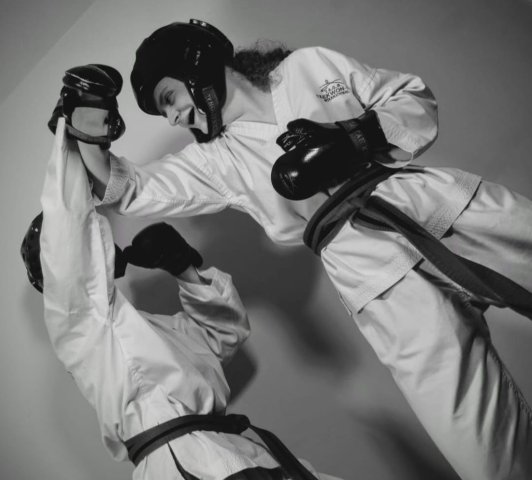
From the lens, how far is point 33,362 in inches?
67.5

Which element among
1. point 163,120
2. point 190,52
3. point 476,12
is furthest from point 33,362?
point 476,12

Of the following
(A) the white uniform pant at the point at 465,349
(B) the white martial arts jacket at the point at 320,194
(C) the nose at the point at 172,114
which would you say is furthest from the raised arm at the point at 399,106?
(C) the nose at the point at 172,114

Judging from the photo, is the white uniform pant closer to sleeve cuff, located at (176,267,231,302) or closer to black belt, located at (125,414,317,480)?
black belt, located at (125,414,317,480)

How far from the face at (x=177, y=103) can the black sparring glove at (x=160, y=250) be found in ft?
1.12

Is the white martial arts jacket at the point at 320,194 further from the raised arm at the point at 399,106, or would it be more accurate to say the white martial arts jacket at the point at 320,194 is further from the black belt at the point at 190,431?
the black belt at the point at 190,431

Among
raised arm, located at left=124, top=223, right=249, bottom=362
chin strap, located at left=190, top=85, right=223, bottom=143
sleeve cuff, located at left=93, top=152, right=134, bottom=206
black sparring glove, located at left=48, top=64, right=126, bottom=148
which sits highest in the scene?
black sparring glove, located at left=48, top=64, right=126, bottom=148

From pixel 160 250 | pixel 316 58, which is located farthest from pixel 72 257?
pixel 316 58

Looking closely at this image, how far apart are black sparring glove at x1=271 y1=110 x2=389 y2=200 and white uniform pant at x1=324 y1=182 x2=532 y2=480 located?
1.02 feet

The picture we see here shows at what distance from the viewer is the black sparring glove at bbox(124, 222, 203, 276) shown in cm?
139

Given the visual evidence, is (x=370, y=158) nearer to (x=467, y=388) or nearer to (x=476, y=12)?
(x=467, y=388)

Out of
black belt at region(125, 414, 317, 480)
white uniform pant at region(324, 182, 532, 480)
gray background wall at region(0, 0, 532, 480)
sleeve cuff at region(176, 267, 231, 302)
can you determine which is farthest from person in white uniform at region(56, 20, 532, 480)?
gray background wall at region(0, 0, 532, 480)

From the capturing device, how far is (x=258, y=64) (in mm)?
1475

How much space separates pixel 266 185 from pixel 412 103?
0.47 metres

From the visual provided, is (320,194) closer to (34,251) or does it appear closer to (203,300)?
(203,300)
